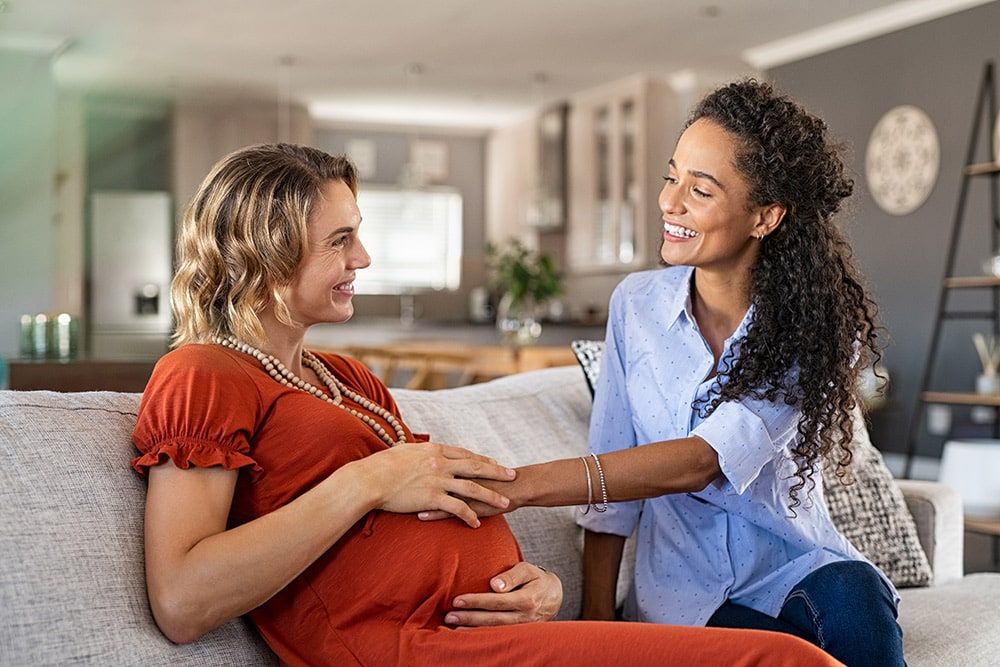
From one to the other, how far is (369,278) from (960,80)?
610 centimetres

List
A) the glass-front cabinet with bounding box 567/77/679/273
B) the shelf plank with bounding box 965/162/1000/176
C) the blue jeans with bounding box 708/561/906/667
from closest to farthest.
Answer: the blue jeans with bounding box 708/561/906/667, the shelf plank with bounding box 965/162/1000/176, the glass-front cabinet with bounding box 567/77/679/273

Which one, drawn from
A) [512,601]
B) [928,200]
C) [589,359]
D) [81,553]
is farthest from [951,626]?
[928,200]

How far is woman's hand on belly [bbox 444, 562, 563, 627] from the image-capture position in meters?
1.40

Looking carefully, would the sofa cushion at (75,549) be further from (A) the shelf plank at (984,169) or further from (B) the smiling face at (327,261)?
(A) the shelf plank at (984,169)

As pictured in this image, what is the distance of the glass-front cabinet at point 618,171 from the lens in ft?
28.9

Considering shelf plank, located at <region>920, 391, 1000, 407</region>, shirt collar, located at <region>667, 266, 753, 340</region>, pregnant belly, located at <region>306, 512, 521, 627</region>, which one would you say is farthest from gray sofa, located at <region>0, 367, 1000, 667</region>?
shelf plank, located at <region>920, 391, 1000, 407</region>

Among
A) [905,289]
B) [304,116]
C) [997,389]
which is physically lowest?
[997,389]

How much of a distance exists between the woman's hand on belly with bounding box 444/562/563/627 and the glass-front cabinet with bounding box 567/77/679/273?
7.11m

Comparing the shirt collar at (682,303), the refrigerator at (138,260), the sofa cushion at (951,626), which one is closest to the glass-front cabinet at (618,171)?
the refrigerator at (138,260)

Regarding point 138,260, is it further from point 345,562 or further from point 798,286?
point 345,562

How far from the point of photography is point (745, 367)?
176 cm

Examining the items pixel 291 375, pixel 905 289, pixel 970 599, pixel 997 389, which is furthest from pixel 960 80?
pixel 291 375

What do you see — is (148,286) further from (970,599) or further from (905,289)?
(970,599)

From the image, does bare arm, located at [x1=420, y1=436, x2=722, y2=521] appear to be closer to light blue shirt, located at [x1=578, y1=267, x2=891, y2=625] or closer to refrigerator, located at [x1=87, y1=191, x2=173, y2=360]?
light blue shirt, located at [x1=578, y1=267, x2=891, y2=625]
